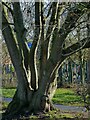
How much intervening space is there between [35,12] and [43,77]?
2.22 metres

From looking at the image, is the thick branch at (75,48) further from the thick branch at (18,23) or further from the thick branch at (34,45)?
the thick branch at (18,23)

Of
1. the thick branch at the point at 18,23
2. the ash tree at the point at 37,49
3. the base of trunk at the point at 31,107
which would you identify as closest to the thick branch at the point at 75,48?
the ash tree at the point at 37,49

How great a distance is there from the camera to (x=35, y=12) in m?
10.5

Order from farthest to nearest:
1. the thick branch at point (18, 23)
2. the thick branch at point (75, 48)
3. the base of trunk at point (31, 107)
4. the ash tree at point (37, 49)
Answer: the base of trunk at point (31, 107)
the thick branch at point (18, 23)
the ash tree at point (37, 49)
the thick branch at point (75, 48)

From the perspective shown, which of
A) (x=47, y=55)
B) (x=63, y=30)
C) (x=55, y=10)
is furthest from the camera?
(x=47, y=55)

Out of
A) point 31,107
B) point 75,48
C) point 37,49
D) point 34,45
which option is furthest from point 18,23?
point 31,107

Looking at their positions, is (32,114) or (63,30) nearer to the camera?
(63,30)

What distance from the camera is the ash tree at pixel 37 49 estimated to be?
1012 cm

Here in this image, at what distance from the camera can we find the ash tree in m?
10.1

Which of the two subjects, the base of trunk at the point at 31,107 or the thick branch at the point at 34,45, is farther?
the base of trunk at the point at 31,107

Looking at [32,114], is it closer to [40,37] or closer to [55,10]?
[40,37]

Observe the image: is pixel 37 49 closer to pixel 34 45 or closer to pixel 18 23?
pixel 34 45

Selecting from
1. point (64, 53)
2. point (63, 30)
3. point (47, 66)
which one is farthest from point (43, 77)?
point (63, 30)

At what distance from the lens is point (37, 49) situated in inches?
452
